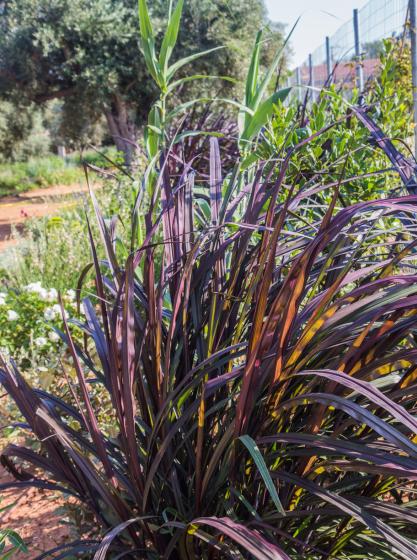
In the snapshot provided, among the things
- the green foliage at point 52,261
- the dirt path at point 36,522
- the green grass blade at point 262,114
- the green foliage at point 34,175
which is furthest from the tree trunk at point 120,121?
the dirt path at point 36,522

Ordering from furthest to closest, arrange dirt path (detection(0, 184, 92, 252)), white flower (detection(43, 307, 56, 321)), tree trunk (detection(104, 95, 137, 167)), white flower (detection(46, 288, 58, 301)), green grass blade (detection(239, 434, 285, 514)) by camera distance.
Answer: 1. tree trunk (detection(104, 95, 137, 167))
2. dirt path (detection(0, 184, 92, 252))
3. white flower (detection(46, 288, 58, 301))
4. white flower (detection(43, 307, 56, 321))
5. green grass blade (detection(239, 434, 285, 514))

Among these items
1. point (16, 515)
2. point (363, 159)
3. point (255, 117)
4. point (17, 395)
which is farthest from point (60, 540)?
point (363, 159)

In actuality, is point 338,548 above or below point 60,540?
above

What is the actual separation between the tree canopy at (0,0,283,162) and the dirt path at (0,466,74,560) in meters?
11.7

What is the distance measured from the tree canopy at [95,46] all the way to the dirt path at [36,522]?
11.7m

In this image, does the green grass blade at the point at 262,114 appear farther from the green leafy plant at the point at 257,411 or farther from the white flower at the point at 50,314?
the white flower at the point at 50,314

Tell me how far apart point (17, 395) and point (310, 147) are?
161 centimetres

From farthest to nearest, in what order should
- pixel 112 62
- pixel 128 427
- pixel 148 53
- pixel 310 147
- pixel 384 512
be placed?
pixel 112 62
pixel 310 147
pixel 148 53
pixel 128 427
pixel 384 512

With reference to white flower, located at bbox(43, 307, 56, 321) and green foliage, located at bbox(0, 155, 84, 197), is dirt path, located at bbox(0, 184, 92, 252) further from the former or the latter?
white flower, located at bbox(43, 307, 56, 321)

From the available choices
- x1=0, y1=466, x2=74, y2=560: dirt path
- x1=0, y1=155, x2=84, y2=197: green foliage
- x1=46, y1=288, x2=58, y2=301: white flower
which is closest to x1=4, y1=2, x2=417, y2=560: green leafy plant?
x1=0, y1=466, x2=74, y2=560: dirt path

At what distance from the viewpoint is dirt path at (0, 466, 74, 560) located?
1.79 meters

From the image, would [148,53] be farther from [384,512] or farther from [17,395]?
[384,512]

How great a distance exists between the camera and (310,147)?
230 centimetres

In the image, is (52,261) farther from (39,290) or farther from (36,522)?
(36,522)
